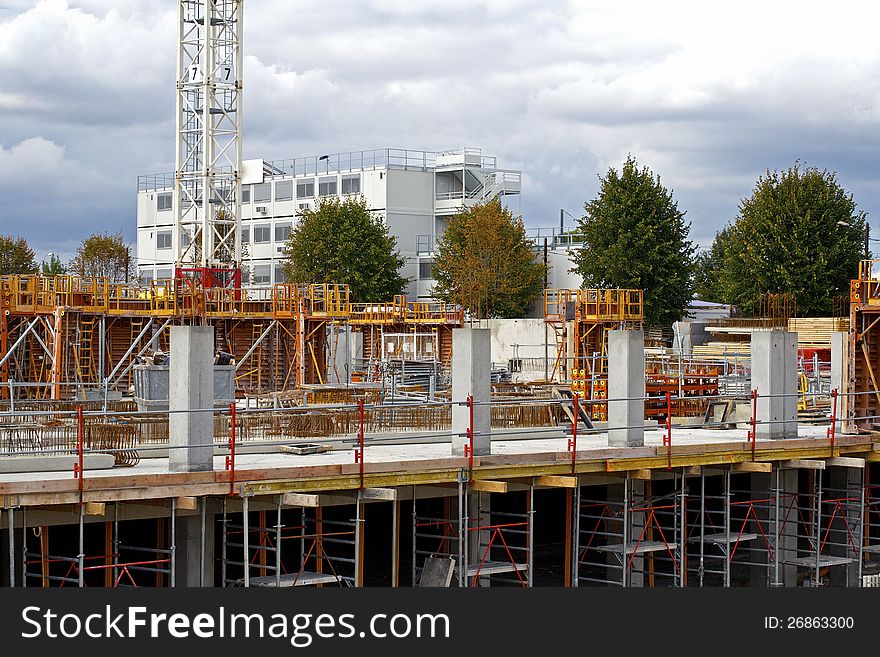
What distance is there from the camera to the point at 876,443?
1230 inches

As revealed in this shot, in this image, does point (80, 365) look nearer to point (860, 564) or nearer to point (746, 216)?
point (860, 564)

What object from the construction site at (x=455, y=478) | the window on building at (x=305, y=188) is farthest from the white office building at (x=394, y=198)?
the construction site at (x=455, y=478)

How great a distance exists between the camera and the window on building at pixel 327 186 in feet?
330

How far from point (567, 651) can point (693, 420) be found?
1933 cm

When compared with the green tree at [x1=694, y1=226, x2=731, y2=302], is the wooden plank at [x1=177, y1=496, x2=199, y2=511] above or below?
below

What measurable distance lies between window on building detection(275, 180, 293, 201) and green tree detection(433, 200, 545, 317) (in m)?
20.1

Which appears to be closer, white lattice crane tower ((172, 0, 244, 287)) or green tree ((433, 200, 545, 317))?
white lattice crane tower ((172, 0, 244, 287))

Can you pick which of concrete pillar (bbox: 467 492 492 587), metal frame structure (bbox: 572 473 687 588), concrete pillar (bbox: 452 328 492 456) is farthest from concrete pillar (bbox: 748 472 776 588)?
concrete pillar (bbox: 452 328 492 456)

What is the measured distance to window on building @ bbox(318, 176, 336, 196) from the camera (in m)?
101

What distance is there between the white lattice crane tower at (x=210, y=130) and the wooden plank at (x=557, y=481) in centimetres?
4526

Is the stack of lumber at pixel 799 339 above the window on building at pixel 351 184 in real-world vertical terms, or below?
below

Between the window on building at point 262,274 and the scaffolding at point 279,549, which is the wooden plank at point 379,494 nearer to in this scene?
the scaffolding at point 279,549

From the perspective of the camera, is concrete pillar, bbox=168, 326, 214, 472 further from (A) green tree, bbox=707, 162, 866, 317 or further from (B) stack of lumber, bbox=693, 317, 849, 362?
(A) green tree, bbox=707, 162, 866, 317

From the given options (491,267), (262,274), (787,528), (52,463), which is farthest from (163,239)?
(52,463)
